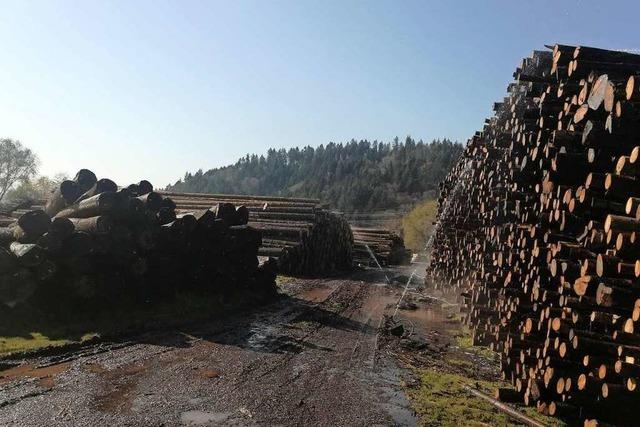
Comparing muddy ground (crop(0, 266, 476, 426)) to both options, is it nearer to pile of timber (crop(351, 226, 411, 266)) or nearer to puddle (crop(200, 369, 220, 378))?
puddle (crop(200, 369, 220, 378))

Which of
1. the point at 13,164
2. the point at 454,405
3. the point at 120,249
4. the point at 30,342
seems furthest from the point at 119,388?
the point at 13,164

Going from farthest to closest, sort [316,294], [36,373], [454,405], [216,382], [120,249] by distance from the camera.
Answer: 1. [316,294]
2. [120,249]
3. [216,382]
4. [36,373]
5. [454,405]

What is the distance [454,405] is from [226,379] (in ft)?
9.84

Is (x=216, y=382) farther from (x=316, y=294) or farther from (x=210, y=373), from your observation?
(x=316, y=294)

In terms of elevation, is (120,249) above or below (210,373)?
above

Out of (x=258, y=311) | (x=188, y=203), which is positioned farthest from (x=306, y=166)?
(x=258, y=311)

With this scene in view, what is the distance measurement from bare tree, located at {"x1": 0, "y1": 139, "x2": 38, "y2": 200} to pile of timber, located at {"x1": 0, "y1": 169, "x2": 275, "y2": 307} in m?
69.8

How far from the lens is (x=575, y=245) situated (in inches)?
245

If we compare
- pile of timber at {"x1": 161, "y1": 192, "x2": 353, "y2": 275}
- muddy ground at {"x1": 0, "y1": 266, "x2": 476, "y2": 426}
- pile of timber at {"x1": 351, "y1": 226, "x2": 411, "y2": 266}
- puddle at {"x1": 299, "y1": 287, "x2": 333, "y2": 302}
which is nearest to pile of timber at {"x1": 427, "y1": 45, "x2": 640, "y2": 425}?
muddy ground at {"x1": 0, "y1": 266, "x2": 476, "y2": 426}

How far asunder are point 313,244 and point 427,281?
18.3 ft

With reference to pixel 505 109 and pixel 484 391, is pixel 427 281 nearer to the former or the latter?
pixel 505 109

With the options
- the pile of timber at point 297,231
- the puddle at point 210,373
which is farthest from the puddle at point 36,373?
the pile of timber at point 297,231

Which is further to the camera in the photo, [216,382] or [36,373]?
[216,382]

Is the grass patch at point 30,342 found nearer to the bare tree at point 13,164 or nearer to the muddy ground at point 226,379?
the muddy ground at point 226,379
